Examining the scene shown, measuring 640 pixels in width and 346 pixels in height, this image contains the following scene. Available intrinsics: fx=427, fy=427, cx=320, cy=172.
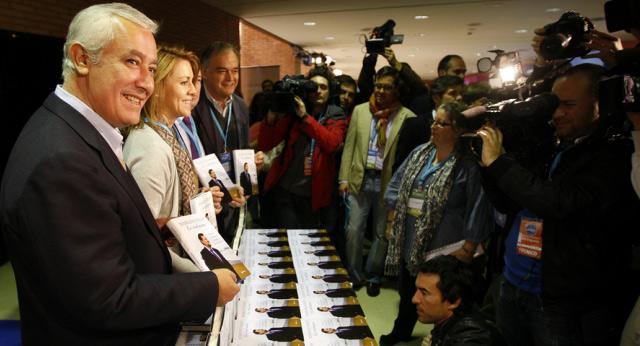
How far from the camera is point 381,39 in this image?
3.73 meters

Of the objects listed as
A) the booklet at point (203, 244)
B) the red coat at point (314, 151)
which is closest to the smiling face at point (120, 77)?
the booklet at point (203, 244)

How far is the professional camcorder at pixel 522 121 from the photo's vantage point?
65.3 inches

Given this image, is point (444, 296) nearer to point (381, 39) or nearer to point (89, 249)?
point (89, 249)

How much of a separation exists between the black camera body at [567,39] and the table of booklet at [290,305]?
127 centimetres

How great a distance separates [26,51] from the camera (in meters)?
4.51

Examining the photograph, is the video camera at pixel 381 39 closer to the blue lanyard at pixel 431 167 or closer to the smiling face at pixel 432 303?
the blue lanyard at pixel 431 167

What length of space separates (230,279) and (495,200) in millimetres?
1394

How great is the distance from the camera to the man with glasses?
3365mm

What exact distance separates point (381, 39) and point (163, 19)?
12.5 feet

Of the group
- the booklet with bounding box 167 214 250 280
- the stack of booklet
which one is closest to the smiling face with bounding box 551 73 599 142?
the stack of booklet

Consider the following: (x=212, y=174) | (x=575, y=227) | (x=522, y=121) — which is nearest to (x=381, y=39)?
(x=522, y=121)

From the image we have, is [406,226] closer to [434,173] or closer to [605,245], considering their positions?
[434,173]

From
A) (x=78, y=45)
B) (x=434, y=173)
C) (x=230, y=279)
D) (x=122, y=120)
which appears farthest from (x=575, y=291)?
(x=78, y=45)

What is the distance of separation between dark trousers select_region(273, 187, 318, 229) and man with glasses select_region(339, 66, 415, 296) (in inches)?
12.2
